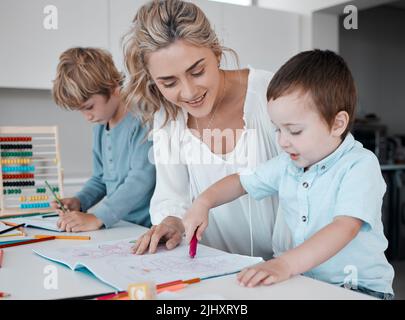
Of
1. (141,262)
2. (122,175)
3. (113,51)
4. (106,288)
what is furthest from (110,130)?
(113,51)

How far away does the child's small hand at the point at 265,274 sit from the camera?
0.72 meters

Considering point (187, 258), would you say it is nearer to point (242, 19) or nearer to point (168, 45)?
point (168, 45)

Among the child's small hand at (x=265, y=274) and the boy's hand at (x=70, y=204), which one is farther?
the boy's hand at (x=70, y=204)

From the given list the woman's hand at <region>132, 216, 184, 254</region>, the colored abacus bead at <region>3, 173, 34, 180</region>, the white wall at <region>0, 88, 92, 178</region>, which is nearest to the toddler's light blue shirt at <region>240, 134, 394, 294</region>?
the woman's hand at <region>132, 216, 184, 254</region>

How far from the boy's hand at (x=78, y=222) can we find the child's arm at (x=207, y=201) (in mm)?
359

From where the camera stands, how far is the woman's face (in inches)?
42.3

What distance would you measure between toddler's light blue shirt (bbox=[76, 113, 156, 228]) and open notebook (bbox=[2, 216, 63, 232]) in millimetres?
119

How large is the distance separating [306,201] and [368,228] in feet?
0.45

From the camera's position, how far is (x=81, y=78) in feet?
4.92

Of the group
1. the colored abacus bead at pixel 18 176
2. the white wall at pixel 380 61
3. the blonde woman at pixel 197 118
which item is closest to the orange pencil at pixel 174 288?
the blonde woman at pixel 197 118

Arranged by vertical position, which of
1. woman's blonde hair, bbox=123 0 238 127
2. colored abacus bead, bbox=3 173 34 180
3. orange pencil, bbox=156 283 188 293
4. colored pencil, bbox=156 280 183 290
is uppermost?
woman's blonde hair, bbox=123 0 238 127

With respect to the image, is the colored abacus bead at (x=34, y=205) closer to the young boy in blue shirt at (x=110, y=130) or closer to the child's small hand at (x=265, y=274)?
the young boy in blue shirt at (x=110, y=130)

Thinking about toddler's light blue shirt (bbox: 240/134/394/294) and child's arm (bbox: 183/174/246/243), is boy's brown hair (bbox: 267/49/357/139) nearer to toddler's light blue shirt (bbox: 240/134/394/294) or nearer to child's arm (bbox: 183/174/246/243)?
toddler's light blue shirt (bbox: 240/134/394/294)

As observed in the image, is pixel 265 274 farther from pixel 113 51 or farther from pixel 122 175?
pixel 113 51
